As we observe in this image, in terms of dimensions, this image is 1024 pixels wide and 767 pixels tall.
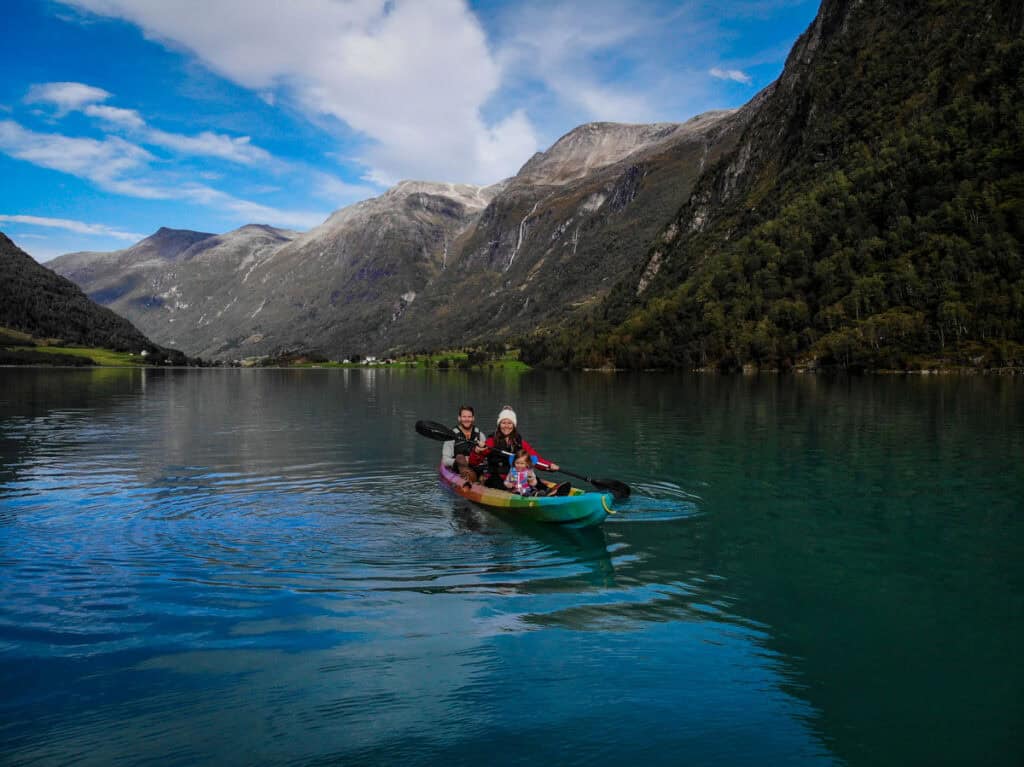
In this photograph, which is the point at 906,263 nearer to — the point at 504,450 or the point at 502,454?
the point at 502,454

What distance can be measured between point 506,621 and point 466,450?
12.8m

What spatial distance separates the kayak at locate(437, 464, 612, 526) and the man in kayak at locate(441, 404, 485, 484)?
1.36 metres

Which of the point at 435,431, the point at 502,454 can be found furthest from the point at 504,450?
the point at 435,431

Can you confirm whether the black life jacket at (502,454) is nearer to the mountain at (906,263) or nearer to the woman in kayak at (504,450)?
the woman in kayak at (504,450)

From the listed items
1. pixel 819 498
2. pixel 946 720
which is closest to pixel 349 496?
pixel 819 498

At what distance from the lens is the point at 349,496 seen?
23.7m

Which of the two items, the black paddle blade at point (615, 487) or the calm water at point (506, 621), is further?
the black paddle blade at point (615, 487)

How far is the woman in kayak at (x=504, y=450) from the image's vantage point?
21.2 meters

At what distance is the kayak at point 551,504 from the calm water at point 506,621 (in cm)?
48

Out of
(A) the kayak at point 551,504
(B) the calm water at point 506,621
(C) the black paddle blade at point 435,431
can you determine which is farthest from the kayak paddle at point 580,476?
(A) the kayak at point 551,504

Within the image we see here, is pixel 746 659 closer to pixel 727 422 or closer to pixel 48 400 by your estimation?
pixel 727 422

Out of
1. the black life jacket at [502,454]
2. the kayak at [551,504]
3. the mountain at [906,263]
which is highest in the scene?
the mountain at [906,263]

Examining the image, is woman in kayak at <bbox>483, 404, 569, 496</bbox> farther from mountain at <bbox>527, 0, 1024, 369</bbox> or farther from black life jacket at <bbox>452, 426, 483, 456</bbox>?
mountain at <bbox>527, 0, 1024, 369</bbox>

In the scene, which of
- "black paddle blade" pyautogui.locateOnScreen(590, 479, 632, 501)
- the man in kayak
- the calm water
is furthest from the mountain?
the man in kayak
